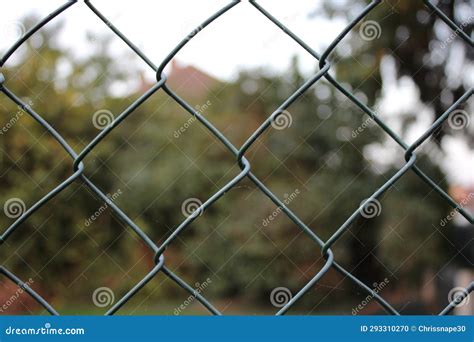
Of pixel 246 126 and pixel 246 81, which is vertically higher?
pixel 246 81

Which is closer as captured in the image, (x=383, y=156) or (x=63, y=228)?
(x=63, y=228)

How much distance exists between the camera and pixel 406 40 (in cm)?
392

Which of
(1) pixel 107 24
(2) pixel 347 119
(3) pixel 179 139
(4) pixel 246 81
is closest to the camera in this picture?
(1) pixel 107 24

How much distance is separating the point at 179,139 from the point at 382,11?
2380 millimetres

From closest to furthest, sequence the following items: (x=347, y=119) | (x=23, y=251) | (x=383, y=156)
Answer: (x=23, y=251), (x=383, y=156), (x=347, y=119)

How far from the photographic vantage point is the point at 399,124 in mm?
3701

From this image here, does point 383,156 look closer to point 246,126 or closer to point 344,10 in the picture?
point 344,10

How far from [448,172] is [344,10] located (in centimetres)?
125

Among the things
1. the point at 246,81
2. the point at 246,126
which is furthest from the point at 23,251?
the point at 246,81

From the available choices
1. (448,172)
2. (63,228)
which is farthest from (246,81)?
(63,228)

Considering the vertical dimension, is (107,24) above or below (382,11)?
below

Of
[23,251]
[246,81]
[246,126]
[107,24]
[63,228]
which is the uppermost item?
[246,81]

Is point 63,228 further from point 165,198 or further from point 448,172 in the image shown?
point 448,172

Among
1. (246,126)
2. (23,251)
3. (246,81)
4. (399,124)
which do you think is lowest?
(23,251)
